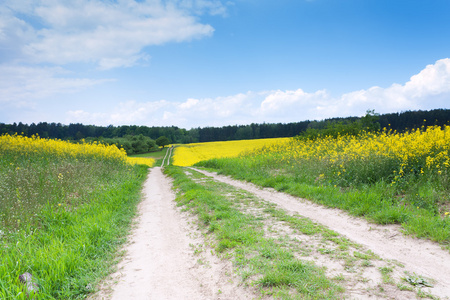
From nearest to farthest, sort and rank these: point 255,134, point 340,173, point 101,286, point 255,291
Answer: point 255,291 < point 101,286 < point 340,173 < point 255,134

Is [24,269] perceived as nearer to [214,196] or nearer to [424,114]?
[214,196]

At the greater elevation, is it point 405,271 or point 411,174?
point 411,174

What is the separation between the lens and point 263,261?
3908 millimetres

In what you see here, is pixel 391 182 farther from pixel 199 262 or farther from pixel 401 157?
pixel 199 262

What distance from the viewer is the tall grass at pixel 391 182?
18.6 ft

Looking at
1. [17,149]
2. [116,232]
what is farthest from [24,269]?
[17,149]

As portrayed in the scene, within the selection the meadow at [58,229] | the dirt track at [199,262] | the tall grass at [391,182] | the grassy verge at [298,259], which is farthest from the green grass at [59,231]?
the tall grass at [391,182]

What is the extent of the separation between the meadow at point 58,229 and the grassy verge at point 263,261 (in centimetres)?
219

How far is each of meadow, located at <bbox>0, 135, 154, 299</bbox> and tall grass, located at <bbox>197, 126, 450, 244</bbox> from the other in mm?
6102

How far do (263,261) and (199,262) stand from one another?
4.07 feet

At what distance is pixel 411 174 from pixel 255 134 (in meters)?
78.4

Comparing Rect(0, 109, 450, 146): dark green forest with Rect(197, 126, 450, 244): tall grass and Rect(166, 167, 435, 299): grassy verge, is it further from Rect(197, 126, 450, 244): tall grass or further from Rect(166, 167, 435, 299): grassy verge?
Rect(166, 167, 435, 299): grassy verge

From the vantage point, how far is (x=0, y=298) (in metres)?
3.10

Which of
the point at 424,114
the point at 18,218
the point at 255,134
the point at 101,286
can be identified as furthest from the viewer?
the point at 255,134
